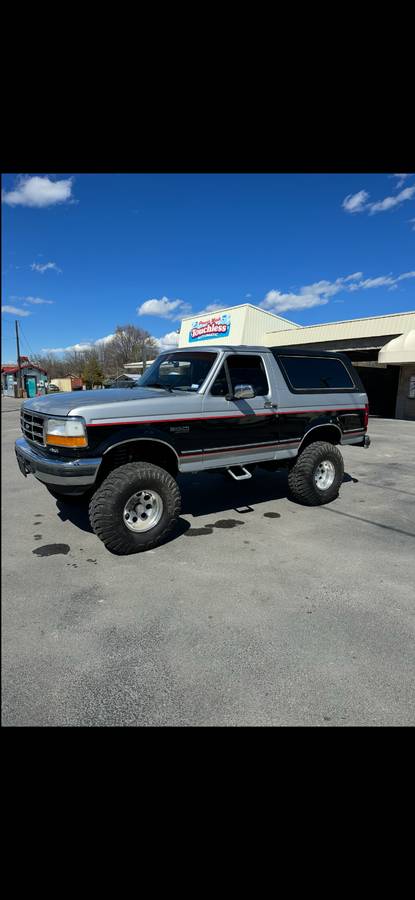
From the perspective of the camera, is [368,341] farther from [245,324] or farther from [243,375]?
[243,375]

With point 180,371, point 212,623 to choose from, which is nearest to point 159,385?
point 180,371

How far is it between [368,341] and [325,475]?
16.8 m

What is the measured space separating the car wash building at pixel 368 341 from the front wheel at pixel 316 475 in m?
13.8

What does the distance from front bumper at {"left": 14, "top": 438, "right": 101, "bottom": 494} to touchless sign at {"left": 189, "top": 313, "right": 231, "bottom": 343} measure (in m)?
28.2

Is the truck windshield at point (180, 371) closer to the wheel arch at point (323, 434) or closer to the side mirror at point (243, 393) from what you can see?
the side mirror at point (243, 393)

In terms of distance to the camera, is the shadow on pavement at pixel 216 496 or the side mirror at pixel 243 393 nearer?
the side mirror at pixel 243 393

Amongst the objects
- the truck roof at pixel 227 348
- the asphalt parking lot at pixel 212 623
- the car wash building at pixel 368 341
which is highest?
the car wash building at pixel 368 341

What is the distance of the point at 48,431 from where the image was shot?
3.77 m

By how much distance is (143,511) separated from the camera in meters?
4.18

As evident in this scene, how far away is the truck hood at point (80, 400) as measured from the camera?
381cm

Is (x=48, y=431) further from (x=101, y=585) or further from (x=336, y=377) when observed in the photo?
(x=336, y=377)

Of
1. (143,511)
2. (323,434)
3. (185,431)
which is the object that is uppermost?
(185,431)

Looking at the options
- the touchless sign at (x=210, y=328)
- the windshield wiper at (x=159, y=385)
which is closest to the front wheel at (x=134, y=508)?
the windshield wiper at (x=159, y=385)
